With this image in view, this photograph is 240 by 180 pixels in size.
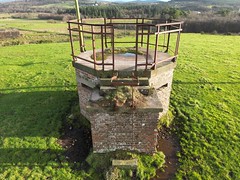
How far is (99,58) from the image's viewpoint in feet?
26.0

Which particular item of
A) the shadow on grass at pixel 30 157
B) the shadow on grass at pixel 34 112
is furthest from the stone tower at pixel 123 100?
the shadow on grass at pixel 34 112

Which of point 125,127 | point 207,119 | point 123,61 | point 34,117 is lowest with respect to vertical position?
point 34,117

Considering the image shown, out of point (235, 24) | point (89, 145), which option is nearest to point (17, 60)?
point (89, 145)

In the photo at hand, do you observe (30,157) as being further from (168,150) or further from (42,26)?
(42,26)

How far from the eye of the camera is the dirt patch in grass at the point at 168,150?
602cm

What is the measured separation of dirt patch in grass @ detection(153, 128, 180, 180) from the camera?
6020 mm

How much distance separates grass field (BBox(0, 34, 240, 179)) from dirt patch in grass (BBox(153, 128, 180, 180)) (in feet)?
0.68

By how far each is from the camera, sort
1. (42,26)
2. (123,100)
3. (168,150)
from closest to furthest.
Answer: (123,100)
(168,150)
(42,26)

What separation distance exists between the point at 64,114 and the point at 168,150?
457cm

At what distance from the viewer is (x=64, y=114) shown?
8.72m

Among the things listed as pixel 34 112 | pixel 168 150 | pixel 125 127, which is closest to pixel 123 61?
pixel 125 127

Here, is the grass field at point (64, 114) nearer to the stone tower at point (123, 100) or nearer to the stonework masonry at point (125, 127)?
the stonework masonry at point (125, 127)

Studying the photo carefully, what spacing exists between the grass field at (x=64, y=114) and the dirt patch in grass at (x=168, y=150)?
0.68ft

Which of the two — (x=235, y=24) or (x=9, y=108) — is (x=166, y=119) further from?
(x=235, y=24)
